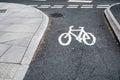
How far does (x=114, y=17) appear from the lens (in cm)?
1267

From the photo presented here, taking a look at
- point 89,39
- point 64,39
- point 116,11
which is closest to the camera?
point 89,39

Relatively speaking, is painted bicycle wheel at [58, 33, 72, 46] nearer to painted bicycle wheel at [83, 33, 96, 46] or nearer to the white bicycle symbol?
the white bicycle symbol

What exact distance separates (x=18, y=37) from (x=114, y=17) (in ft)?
19.4


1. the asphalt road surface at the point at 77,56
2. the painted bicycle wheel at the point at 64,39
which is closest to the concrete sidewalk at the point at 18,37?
the asphalt road surface at the point at 77,56

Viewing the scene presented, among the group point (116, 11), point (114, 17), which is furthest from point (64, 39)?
point (116, 11)

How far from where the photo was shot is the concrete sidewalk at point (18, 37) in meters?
7.44

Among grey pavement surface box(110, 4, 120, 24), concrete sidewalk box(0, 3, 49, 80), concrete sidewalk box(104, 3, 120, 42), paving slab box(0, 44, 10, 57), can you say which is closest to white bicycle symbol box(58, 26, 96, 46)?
concrete sidewalk box(0, 3, 49, 80)

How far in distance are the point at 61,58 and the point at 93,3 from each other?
10.0 m

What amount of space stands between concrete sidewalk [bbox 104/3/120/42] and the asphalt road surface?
1.15ft

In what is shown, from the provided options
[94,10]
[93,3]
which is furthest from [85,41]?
[93,3]

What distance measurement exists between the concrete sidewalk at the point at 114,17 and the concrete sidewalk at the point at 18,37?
364cm

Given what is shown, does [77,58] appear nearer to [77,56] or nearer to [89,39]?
[77,56]

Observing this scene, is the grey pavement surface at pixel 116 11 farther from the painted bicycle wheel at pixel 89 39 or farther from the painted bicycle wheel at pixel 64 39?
the painted bicycle wheel at pixel 64 39

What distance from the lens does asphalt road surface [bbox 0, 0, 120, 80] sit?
7.11 m
